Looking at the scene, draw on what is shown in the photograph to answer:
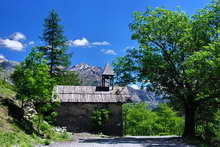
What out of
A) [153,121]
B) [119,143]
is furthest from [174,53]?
[153,121]

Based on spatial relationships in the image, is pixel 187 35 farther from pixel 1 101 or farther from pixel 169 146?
pixel 1 101

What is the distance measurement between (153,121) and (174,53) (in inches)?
1147

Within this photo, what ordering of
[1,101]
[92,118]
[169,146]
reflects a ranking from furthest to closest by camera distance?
[92,118] < [1,101] < [169,146]

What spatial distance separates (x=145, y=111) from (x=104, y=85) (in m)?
24.2

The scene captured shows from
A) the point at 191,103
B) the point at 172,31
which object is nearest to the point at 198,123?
the point at 191,103

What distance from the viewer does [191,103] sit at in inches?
920

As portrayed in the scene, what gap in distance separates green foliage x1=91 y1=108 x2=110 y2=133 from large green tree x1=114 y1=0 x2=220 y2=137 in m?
4.37

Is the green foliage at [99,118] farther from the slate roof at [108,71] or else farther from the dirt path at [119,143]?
the dirt path at [119,143]

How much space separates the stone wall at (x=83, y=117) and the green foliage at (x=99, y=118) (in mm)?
357

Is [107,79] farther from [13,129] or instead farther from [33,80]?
[13,129]

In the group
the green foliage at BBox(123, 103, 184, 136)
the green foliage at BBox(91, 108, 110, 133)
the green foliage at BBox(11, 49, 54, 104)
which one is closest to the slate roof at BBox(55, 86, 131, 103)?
the green foliage at BBox(91, 108, 110, 133)

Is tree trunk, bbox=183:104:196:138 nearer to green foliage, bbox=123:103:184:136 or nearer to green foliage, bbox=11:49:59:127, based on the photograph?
green foliage, bbox=11:49:59:127

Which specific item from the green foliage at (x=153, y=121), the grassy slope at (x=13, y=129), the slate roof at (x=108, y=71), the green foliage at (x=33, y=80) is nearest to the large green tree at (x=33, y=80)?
the green foliage at (x=33, y=80)

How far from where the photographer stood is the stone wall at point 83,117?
90.7ft
